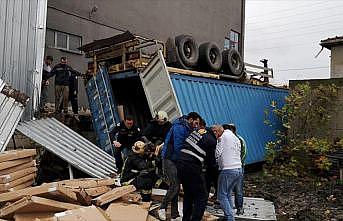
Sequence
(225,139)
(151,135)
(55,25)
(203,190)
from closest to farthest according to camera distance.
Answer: (203,190) < (225,139) < (151,135) < (55,25)

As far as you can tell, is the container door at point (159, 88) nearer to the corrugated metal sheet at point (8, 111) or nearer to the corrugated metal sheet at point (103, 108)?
the corrugated metal sheet at point (103, 108)

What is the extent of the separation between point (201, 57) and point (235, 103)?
59.4 inches

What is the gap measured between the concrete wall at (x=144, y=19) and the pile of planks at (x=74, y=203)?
262 inches

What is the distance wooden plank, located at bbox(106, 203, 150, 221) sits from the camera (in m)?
5.08

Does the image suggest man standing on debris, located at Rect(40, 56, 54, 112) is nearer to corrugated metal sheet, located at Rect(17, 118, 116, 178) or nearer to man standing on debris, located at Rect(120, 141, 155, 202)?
corrugated metal sheet, located at Rect(17, 118, 116, 178)

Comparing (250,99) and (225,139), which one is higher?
(250,99)

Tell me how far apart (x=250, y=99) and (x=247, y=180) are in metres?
2.48

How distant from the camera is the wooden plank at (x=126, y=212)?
508 centimetres

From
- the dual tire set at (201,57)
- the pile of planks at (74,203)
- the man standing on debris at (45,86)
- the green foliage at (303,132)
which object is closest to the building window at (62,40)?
the man standing on debris at (45,86)

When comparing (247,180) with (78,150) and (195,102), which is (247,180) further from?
(78,150)

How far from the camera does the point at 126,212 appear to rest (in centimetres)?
525

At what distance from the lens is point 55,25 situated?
12.6m

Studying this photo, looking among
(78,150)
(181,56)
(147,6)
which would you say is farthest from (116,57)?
(147,6)

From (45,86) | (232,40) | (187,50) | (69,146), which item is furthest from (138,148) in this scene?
(232,40)
